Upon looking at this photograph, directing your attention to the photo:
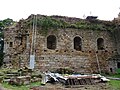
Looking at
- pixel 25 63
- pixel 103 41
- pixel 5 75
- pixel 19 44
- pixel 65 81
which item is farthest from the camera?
pixel 103 41

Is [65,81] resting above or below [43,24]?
below

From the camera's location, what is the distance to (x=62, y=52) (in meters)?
19.1

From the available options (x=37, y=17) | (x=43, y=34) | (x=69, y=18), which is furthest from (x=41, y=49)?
(x=69, y=18)

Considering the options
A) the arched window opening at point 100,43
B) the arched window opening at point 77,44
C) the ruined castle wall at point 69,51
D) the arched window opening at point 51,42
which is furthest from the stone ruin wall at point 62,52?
the arched window opening at point 51,42

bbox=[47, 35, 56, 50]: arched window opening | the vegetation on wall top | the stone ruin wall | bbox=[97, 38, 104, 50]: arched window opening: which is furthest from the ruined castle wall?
bbox=[47, 35, 56, 50]: arched window opening

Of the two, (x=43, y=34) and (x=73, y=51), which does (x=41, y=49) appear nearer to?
(x=43, y=34)

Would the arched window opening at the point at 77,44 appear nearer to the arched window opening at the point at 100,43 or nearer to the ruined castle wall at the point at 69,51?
the ruined castle wall at the point at 69,51

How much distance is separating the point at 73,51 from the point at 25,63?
4.36m

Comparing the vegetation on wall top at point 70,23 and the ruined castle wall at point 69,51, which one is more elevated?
the vegetation on wall top at point 70,23

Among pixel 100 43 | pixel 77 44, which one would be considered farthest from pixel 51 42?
pixel 100 43

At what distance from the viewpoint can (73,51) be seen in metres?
19.5

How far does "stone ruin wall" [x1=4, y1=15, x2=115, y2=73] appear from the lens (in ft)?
60.4

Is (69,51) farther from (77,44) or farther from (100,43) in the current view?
(100,43)

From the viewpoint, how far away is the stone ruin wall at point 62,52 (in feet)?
60.4
